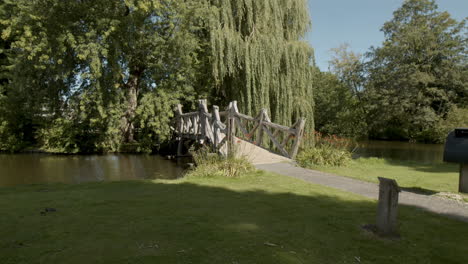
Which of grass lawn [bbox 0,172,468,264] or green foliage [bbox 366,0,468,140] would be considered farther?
green foliage [bbox 366,0,468,140]

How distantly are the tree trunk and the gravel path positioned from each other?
11906 millimetres

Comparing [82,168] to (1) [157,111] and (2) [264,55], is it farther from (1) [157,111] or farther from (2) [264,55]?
(2) [264,55]

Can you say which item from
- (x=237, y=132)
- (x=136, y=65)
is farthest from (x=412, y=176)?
(x=136, y=65)

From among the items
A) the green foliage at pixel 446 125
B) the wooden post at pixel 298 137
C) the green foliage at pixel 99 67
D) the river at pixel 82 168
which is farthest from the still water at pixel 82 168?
the green foliage at pixel 446 125

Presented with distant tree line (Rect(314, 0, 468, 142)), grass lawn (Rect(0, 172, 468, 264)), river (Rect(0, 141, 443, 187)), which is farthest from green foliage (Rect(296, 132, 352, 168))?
distant tree line (Rect(314, 0, 468, 142))

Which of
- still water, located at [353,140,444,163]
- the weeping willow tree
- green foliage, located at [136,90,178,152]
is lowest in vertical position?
still water, located at [353,140,444,163]

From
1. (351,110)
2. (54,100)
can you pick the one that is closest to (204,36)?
(54,100)

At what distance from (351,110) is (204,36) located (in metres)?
20.7

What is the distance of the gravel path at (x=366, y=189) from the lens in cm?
503

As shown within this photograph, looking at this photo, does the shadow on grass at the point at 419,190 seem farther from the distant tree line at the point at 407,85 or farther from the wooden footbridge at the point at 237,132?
the distant tree line at the point at 407,85

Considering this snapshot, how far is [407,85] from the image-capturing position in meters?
29.5

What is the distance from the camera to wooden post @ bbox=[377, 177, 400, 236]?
3.63 m

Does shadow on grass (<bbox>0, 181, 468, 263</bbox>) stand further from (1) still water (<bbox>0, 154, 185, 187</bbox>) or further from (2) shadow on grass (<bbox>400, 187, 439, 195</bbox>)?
(1) still water (<bbox>0, 154, 185, 187</bbox>)

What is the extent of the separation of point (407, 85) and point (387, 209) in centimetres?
3021
